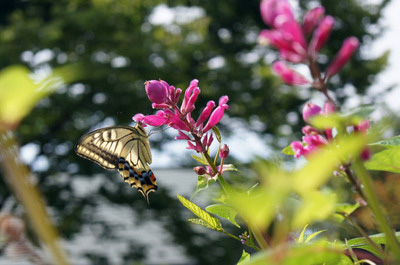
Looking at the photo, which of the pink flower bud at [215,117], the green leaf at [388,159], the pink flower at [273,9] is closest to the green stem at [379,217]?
the pink flower at [273,9]

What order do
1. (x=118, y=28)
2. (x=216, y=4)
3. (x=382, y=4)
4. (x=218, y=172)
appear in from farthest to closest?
(x=382, y=4)
(x=216, y=4)
(x=118, y=28)
(x=218, y=172)

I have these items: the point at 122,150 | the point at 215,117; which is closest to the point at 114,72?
the point at 122,150

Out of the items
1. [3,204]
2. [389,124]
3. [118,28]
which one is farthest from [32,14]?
[389,124]

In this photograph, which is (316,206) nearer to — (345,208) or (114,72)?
(345,208)

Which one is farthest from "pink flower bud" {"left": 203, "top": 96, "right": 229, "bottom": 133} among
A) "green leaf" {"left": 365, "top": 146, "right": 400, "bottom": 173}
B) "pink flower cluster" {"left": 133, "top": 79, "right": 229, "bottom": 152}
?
"green leaf" {"left": 365, "top": 146, "right": 400, "bottom": 173}

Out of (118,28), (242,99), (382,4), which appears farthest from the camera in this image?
(382,4)

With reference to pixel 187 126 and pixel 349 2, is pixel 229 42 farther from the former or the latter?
pixel 187 126

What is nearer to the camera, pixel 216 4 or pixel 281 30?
pixel 281 30
